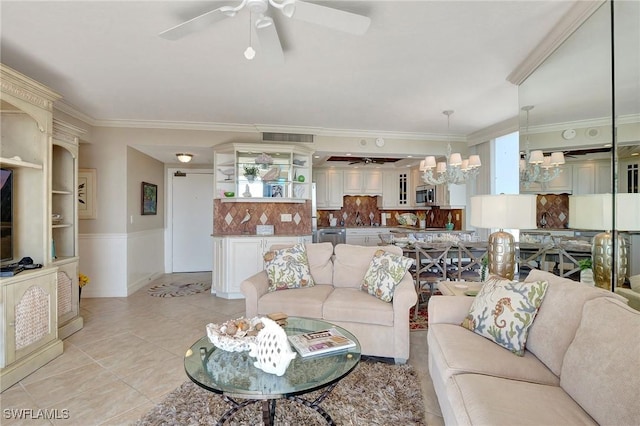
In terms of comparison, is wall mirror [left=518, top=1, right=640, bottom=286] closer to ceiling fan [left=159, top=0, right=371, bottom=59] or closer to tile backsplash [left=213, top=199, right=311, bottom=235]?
ceiling fan [left=159, top=0, right=371, bottom=59]

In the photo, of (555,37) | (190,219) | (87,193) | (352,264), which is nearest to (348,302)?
(352,264)

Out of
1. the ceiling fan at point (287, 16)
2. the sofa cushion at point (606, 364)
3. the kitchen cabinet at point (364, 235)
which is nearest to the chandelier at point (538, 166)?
the sofa cushion at point (606, 364)

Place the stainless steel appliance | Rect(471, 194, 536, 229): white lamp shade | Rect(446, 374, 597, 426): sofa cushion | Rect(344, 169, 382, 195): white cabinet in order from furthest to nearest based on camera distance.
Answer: Rect(344, 169, 382, 195): white cabinet → the stainless steel appliance → Rect(471, 194, 536, 229): white lamp shade → Rect(446, 374, 597, 426): sofa cushion

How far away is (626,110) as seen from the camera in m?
1.75

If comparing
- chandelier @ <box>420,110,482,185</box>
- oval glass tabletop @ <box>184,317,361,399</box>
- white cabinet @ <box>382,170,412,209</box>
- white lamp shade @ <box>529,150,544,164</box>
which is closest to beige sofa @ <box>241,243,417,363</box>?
oval glass tabletop @ <box>184,317,361,399</box>

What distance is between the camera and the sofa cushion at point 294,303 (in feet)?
8.99

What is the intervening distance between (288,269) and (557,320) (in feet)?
7.14

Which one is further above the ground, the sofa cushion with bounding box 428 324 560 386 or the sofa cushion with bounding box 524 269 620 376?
the sofa cushion with bounding box 524 269 620 376

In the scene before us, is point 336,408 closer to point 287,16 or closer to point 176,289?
point 287,16

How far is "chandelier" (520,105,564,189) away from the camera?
254cm

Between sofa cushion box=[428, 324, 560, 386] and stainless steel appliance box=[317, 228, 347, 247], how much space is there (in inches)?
197

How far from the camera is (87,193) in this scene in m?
4.46

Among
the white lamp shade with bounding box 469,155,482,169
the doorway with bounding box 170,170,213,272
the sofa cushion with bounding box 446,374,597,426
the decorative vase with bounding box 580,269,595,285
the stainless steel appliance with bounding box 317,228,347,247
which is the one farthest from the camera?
the stainless steel appliance with bounding box 317,228,347,247

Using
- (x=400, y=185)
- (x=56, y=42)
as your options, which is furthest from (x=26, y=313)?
(x=400, y=185)
